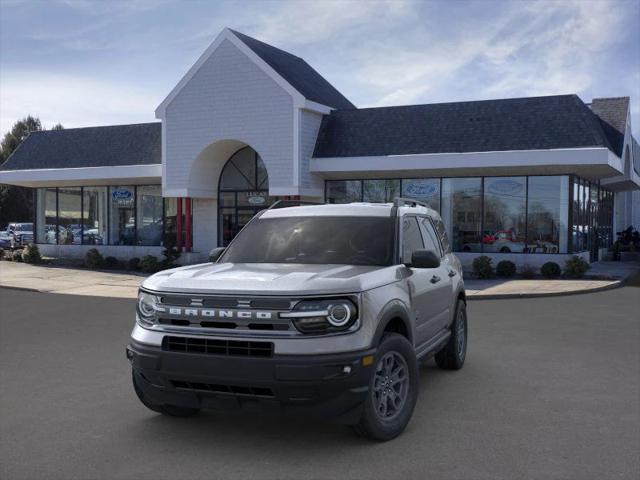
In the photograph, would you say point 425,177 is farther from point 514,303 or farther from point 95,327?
point 95,327

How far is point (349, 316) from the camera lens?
16.0ft

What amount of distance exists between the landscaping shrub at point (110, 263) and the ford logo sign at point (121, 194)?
3.34m

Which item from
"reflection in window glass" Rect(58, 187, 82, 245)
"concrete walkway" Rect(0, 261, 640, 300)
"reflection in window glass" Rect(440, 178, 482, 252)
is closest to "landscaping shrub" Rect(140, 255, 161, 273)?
"concrete walkway" Rect(0, 261, 640, 300)

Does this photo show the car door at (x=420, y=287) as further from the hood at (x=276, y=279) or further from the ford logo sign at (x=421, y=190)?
the ford logo sign at (x=421, y=190)

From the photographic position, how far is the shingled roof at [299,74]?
78.5 feet

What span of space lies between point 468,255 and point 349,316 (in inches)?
756

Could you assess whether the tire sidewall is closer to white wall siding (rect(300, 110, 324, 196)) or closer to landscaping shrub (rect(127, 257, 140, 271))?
white wall siding (rect(300, 110, 324, 196))

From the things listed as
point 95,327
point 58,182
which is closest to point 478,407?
point 95,327

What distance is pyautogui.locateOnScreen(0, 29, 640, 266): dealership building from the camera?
21969 mm

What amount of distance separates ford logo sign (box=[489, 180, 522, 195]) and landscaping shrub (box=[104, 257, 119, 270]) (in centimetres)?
1501

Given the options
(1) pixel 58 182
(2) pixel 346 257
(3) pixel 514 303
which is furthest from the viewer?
(1) pixel 58 182

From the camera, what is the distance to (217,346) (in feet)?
→ 16.2

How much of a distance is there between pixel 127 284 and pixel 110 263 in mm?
7022

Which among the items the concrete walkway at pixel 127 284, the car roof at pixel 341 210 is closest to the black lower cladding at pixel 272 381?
the car roof at pixel 341 210
